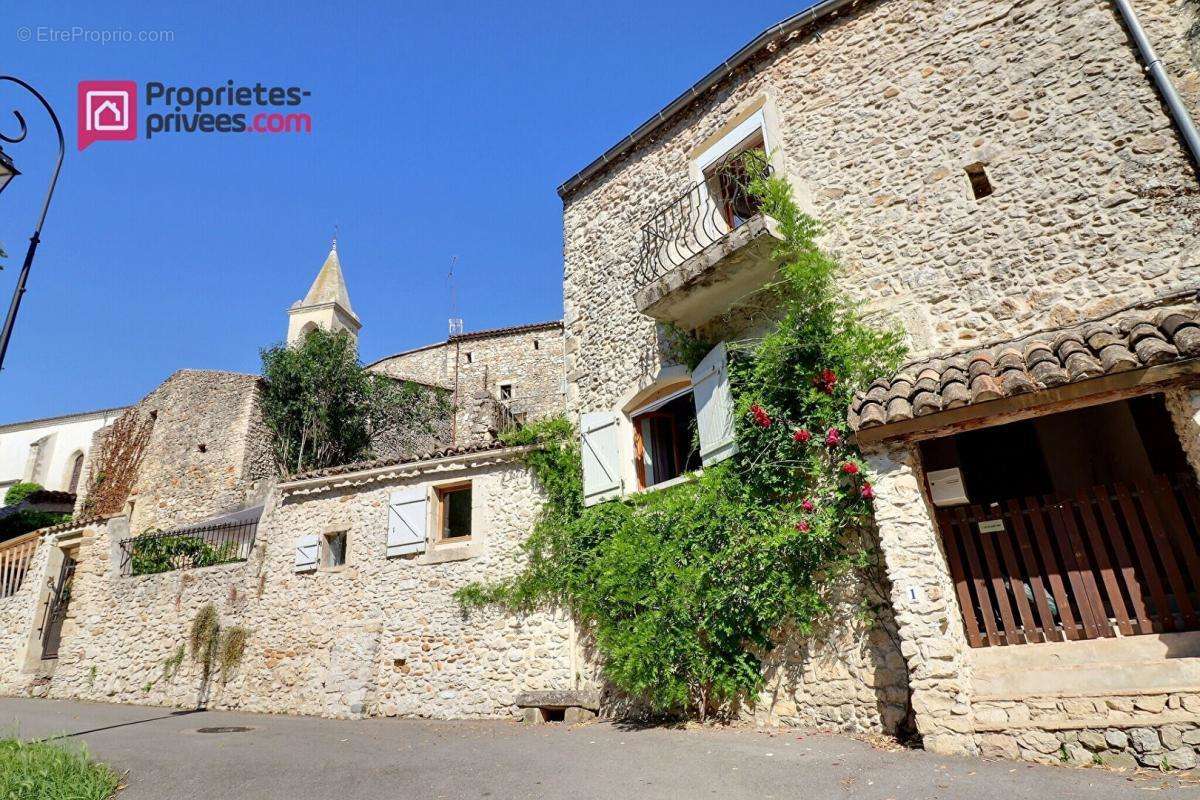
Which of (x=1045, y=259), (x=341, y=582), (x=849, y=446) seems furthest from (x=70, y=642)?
(x=1045, y=259)

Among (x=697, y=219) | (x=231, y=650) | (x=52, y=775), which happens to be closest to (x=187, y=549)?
(x=231, y=650)

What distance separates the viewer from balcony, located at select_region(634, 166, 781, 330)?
7156 millimetres

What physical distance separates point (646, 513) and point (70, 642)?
12174 mm

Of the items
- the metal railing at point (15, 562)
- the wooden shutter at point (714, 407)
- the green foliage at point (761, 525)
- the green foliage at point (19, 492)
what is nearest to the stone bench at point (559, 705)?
the green foliage at point (761, 525)

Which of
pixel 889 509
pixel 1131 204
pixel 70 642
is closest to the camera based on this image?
pixel 889 509

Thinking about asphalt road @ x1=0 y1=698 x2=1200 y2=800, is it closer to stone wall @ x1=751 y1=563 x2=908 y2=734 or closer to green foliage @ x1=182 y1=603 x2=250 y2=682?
stone wall @ x1=751 y1=563 x2=908 y2=734

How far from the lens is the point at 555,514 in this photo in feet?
29.2

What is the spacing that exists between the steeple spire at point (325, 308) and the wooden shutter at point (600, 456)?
24.0 metres

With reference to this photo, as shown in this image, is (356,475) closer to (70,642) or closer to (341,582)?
(341,582)

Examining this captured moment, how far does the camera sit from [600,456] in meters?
8.55

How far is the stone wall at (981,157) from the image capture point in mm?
5848

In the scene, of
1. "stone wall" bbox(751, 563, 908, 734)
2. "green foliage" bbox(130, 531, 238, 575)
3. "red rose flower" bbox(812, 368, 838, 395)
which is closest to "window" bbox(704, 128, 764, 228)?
"red rose flower" bbox(812, 368, 838, 395)

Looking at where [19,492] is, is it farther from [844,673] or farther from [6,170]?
[844,673]

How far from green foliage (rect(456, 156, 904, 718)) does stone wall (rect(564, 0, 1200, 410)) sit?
0.68m
